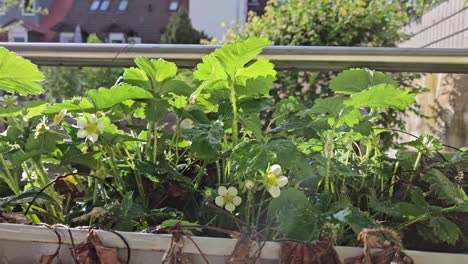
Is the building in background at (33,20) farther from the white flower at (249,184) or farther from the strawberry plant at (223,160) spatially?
the white flower at (249,184)

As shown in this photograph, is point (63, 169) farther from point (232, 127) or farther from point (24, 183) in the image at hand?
point (232, 127)

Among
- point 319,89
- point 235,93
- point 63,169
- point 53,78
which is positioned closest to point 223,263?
point 235,93

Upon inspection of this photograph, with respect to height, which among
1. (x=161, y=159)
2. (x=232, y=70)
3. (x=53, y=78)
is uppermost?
(x=232, y=70)

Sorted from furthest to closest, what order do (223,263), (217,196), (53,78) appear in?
(53,78) → (217,196) → (223,263)

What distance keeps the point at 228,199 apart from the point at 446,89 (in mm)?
1872

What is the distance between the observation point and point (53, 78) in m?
4.75

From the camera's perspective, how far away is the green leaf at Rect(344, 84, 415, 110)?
599 millimetres

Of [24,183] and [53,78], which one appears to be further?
[53,78]

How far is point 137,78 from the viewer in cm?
72

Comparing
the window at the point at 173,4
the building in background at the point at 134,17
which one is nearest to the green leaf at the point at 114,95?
the building in background at the point at 134,17

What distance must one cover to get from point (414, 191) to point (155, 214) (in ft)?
1.10

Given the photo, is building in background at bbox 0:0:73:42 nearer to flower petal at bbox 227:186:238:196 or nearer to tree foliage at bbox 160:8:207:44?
tree foliage at bbox 160:8:207:44

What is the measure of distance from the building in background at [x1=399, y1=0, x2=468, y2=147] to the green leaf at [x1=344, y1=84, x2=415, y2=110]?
1362 mm

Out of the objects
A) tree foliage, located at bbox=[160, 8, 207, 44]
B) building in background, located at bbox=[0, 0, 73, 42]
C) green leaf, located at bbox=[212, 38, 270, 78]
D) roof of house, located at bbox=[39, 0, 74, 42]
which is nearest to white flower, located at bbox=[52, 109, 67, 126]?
green leaf, located at bbox=[212, 38, 270, 78]
